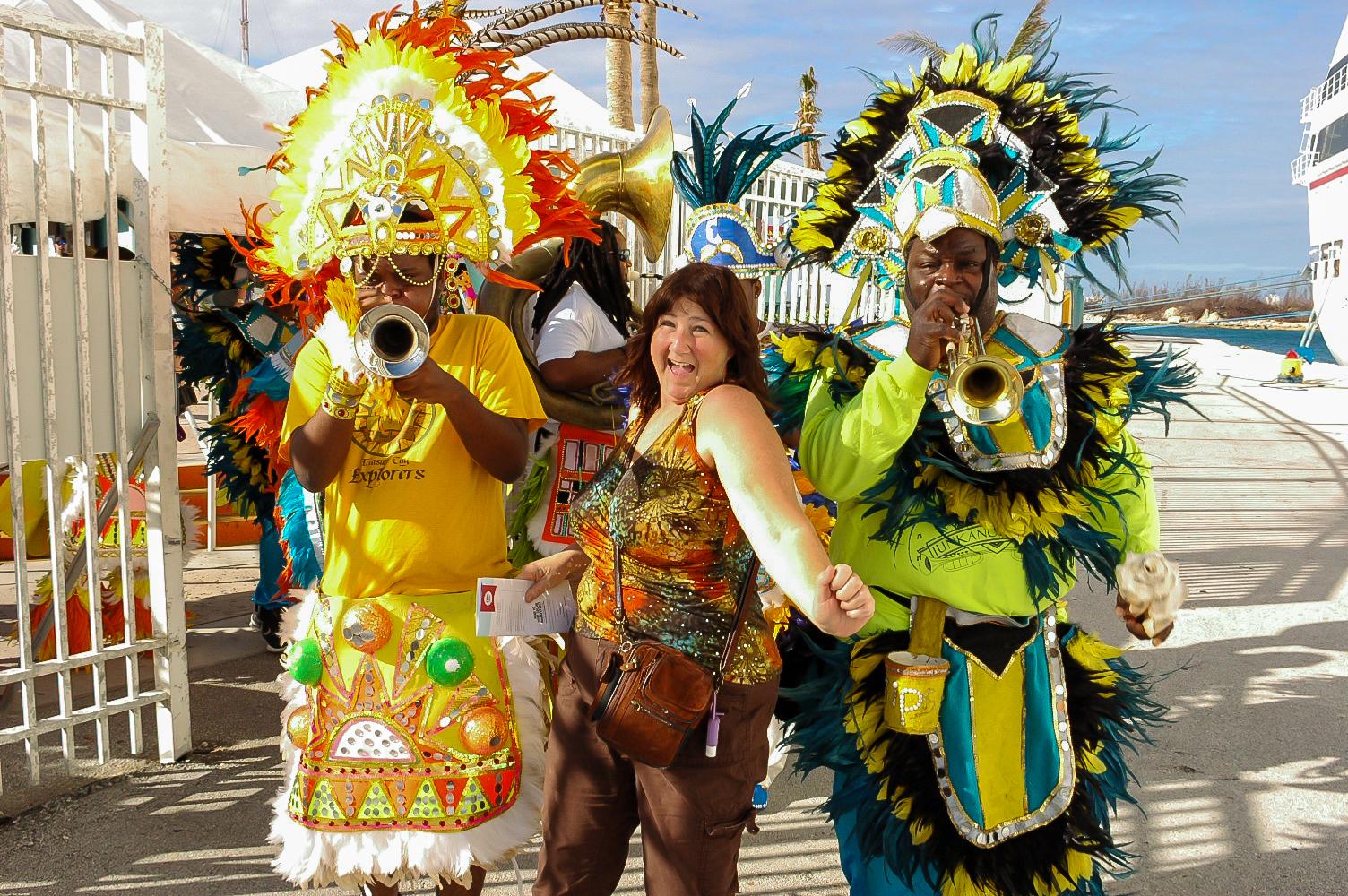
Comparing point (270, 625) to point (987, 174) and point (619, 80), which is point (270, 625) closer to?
point (987, 174)

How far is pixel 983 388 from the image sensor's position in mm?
2221

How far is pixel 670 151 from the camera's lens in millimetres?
4664

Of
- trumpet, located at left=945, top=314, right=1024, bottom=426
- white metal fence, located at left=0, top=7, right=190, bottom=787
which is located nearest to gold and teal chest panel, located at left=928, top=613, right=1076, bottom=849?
trumpet, located at left=945, top=314, right=1024, bottom=426

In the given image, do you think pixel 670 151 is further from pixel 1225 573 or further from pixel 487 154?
pixel 1225 573

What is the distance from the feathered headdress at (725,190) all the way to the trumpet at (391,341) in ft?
9.07

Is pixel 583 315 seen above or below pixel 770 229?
below

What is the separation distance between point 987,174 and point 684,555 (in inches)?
51.2

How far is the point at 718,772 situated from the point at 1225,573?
7.32 m

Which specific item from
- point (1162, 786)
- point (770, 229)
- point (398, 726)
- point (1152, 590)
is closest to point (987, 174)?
point (1152, 590)

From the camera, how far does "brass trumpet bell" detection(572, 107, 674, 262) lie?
4590mm

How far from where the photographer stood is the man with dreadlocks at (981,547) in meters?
2.54

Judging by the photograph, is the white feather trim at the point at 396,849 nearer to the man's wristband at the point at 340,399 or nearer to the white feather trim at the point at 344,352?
the man's wristband at the point at 340,399

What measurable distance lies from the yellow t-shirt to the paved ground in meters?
1.38


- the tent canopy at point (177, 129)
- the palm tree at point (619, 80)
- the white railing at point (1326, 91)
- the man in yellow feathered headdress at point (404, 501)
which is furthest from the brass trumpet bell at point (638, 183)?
the white railing at point (1326, 91)
